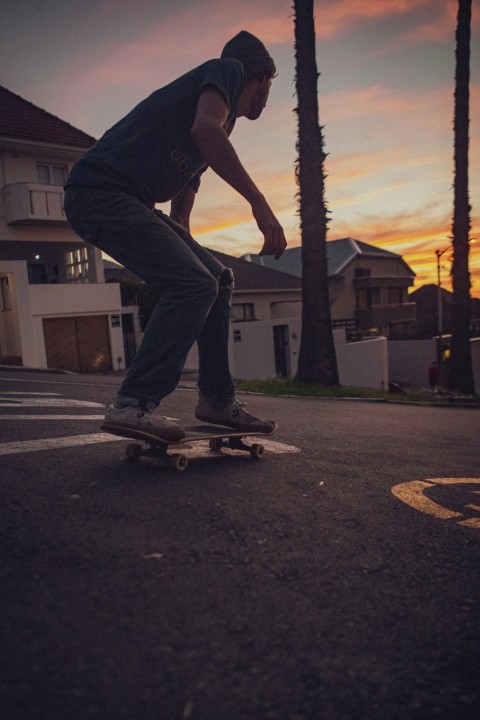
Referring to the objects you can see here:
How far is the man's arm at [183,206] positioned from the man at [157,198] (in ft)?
1.74

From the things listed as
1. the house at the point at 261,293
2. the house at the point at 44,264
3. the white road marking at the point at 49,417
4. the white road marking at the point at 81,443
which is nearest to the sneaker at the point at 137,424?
the white road marking at the point at 81,443

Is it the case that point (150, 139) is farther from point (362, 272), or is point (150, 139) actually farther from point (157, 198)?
point (362, 272)

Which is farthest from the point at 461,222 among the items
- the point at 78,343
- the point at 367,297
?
the point at 367,297

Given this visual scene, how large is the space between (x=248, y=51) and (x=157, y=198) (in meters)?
0.88

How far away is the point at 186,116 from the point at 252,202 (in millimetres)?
515

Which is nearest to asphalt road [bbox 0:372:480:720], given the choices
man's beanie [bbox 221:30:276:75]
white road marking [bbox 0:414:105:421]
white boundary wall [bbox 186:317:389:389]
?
white road marking [bbox 0:414:105:421]

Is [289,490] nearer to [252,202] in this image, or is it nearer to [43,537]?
[43,537]

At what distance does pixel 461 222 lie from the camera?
17641 millimetres

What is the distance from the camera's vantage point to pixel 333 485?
7.19ft

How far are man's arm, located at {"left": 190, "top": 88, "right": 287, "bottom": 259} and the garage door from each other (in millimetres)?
21799

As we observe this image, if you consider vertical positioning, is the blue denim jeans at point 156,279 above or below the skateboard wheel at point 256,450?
above

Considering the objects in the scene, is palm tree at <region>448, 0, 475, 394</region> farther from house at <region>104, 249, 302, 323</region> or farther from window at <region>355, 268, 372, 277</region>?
window at <region>355, 268, 372, 277</region>

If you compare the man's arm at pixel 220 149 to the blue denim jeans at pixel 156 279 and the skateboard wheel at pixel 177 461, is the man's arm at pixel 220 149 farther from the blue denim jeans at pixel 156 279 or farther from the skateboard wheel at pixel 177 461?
the skateboard wheel at pixel 177 461

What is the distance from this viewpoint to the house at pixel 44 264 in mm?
22000
